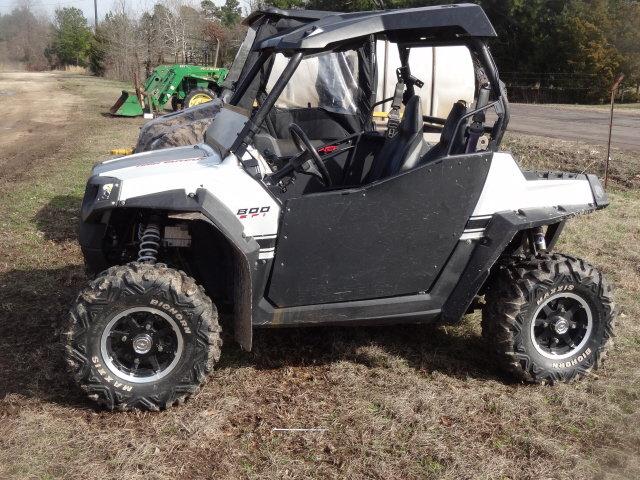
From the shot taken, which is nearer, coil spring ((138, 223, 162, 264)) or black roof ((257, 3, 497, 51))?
black roof ((257, 3, 497, 51))

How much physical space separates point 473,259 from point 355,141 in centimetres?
139

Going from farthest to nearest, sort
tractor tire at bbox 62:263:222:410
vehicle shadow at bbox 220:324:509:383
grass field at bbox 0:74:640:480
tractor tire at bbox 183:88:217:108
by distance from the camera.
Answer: tractor tire at bbox 183:88:217:108 → vehicle shadow at bbox 220:324:509:383 → tractor tire at bbox 62:263:222:410 → grass field at bbox 0:74:640:480

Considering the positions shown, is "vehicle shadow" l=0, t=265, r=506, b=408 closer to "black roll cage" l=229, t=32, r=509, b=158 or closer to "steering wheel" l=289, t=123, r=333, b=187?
"steering wheel" l=289, t=123, r=333, b=187

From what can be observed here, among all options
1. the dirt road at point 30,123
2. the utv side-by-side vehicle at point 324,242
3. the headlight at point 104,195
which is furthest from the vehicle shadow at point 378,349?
the dirt road at point 30,123

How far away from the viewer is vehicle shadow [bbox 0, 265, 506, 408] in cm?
425

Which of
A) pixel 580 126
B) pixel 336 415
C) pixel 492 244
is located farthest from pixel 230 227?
pixel 580 126

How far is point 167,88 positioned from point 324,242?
18733 mm

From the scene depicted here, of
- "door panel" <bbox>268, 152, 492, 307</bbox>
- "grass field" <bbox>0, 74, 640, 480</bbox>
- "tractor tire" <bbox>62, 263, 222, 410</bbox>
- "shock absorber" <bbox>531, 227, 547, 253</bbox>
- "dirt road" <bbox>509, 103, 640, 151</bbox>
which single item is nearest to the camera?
"grass field" <bbox>0, 74, 640, 480</bbox>

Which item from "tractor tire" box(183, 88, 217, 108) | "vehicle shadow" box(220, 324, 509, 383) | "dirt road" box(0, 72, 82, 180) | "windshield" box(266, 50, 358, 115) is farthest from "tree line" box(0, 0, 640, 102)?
"vehicle shadow" box(220, 324, 509, 383)

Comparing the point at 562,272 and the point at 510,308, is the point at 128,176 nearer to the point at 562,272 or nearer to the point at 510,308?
the point at 510,308

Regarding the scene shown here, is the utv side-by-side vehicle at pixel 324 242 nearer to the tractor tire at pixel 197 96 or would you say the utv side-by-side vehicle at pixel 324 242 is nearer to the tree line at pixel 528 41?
the tractor tire at pixel 197 96

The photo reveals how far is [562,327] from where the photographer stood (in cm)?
435

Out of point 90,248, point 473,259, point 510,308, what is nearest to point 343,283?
point 473,259

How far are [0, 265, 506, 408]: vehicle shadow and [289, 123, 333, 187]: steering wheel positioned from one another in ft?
3.92
